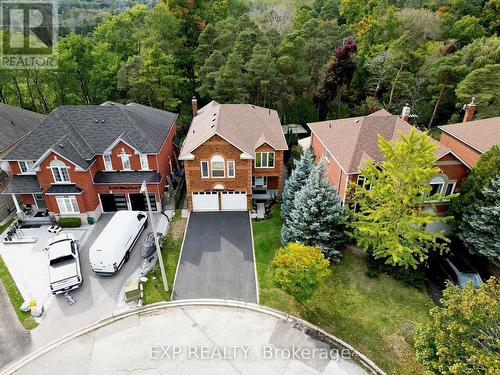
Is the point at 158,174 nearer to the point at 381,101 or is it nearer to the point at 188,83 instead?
the point at 188,83

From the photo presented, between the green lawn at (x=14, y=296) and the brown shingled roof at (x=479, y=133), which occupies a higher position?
the brown shingled roof at (x=479, y=133)

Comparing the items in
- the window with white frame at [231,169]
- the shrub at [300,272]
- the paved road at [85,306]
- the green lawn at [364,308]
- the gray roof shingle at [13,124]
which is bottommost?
the green lawn at [364,308]

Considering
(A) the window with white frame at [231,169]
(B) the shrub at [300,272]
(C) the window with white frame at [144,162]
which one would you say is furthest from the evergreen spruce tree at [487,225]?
(C) the window with white frame at [144,162]

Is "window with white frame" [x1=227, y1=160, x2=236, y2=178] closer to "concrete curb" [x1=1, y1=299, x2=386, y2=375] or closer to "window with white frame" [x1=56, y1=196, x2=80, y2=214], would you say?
"concrete curb" [x1=1, y1=299, x2=386, y2=375]

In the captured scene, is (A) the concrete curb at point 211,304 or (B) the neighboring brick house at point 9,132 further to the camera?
(B) the neighboring brick house at point 9,132

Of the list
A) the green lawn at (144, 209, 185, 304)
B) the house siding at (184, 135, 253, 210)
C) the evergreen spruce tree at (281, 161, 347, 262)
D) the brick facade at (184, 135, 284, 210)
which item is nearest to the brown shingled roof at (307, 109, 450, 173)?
the evergreen spruce tree at (281, 161, 347, 262)

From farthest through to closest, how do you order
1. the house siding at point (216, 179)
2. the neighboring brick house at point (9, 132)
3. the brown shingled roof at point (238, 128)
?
the neighboring brick house at point (9, 132) < the brown shingled roof at point (238, 128) < the house siding at point (216, 179)

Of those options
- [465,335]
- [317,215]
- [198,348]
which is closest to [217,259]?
[198,348]

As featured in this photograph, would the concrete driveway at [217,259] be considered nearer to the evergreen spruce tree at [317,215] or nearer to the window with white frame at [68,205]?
the evergreen spruce tree at [317,215]
